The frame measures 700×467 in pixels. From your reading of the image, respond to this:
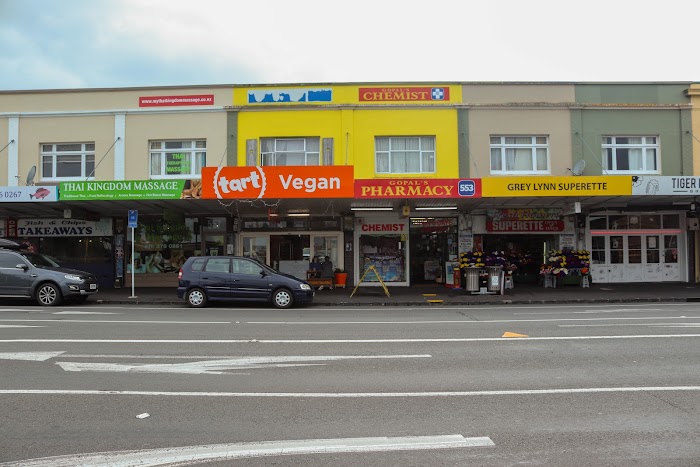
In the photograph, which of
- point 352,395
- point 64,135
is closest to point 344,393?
point 352,395

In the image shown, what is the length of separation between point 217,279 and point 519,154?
13.2 metres

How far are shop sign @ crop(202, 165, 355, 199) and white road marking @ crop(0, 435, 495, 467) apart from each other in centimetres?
1248

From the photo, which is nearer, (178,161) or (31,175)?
(31,175)

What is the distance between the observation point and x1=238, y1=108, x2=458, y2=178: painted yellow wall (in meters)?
20.0

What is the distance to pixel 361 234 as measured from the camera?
2052 cm

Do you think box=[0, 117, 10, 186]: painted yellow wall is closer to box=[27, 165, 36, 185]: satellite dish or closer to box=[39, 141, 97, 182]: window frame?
box=[39, 141, 97, 182]: window frame

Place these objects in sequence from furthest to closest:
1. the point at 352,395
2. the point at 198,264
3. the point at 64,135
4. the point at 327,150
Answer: the point at 64,135, the point at 327,150, the point at 198,264, the point at 352,395

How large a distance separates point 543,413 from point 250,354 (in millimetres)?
4457

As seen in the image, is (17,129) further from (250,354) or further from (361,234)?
(250,354)

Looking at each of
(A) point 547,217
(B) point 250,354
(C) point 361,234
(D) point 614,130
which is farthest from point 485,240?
(B) point 250,354

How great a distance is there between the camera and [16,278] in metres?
14.8

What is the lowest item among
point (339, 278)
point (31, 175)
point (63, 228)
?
point (339, 278)

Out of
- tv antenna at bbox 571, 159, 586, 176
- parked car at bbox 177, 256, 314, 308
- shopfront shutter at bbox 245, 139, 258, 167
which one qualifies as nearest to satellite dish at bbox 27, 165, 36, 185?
shopfront shutter at bbox 245, 139, 258, 167

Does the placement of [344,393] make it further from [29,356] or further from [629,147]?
[629,147]
